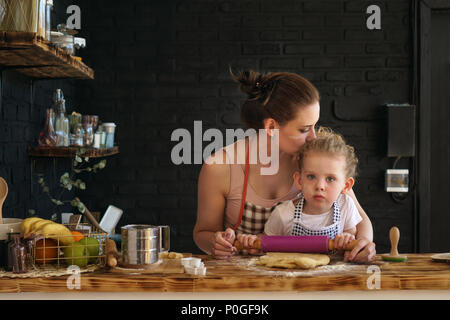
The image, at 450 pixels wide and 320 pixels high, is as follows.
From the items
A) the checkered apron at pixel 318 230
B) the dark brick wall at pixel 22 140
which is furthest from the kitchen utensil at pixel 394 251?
the dark brick wall at pixel 22 140

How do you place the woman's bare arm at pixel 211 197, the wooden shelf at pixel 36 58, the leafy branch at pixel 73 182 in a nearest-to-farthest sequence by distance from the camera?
the wooden shelf at pixel 36 58, the woman's bare arm at pixel 211 197, the leafy branch at pixel 73 182

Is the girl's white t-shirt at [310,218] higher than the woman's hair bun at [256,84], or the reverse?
the woman's hair bun at [256,84]

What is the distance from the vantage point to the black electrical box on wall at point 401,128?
3.39 meters

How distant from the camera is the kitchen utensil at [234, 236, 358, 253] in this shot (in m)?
1.49

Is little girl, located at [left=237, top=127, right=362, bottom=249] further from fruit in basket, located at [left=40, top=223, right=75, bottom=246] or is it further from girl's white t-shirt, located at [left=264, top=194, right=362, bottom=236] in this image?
fruit in basket, located at [left=40, top=223, right=75, bottom=246]

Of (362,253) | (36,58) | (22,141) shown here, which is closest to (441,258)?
(362,253)

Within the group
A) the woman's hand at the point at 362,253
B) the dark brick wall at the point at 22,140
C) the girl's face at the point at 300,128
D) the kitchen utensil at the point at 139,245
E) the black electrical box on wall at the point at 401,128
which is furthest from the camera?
the black electrical box on wall at the point at 401,128

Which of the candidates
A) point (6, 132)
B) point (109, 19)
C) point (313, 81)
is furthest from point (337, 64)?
point (6, 132)

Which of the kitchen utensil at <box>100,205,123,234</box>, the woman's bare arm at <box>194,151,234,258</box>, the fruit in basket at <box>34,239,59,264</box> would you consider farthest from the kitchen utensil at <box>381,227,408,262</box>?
the kitchen utensil at <box>100,205,123,234</box>

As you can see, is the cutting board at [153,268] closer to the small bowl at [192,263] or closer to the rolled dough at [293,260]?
the small bowl at [192,263]

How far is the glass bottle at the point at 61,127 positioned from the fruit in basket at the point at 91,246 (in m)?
1.22
